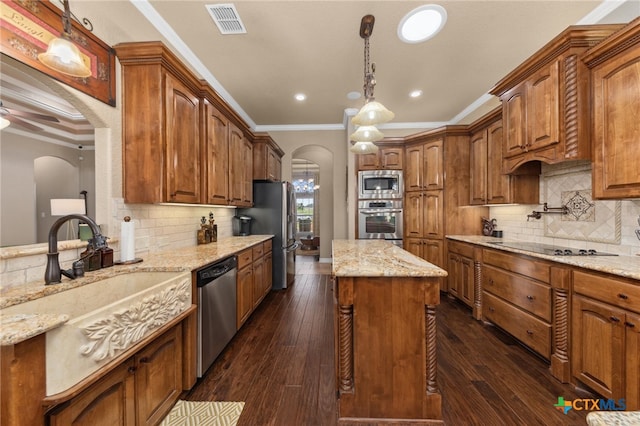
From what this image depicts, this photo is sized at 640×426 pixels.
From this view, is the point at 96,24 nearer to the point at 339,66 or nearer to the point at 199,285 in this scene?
the point at 199,285

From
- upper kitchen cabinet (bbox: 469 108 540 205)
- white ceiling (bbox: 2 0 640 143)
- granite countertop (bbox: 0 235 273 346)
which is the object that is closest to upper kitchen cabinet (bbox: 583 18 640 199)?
white ceiling (bbox: 2 0 640 143)

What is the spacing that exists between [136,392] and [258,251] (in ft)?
6.69

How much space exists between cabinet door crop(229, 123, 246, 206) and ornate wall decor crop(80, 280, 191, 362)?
1.79 meters

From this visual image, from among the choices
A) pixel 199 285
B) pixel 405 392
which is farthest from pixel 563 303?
pixel 199 285

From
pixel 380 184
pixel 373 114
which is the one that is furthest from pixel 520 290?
pixel 380 184

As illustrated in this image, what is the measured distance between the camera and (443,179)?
3811mm

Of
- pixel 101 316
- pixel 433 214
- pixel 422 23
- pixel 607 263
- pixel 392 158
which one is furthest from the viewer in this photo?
pixel 392 158

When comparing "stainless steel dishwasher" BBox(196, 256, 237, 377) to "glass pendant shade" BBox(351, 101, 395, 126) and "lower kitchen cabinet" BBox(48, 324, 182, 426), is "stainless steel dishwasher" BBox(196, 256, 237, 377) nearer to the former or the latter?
"lower kitchen cabinet" BBox(48, 324, 182, 426)

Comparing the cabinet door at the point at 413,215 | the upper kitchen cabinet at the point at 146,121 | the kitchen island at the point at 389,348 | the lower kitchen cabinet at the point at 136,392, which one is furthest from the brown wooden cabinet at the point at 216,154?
the cabinet door at the point at 413,215

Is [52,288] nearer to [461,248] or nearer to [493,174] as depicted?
[461,248]

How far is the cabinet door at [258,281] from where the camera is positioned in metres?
3.08

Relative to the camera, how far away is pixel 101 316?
1027 millimetres

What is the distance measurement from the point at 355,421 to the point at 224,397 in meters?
0.92

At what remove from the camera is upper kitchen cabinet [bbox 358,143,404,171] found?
13.9 ft
